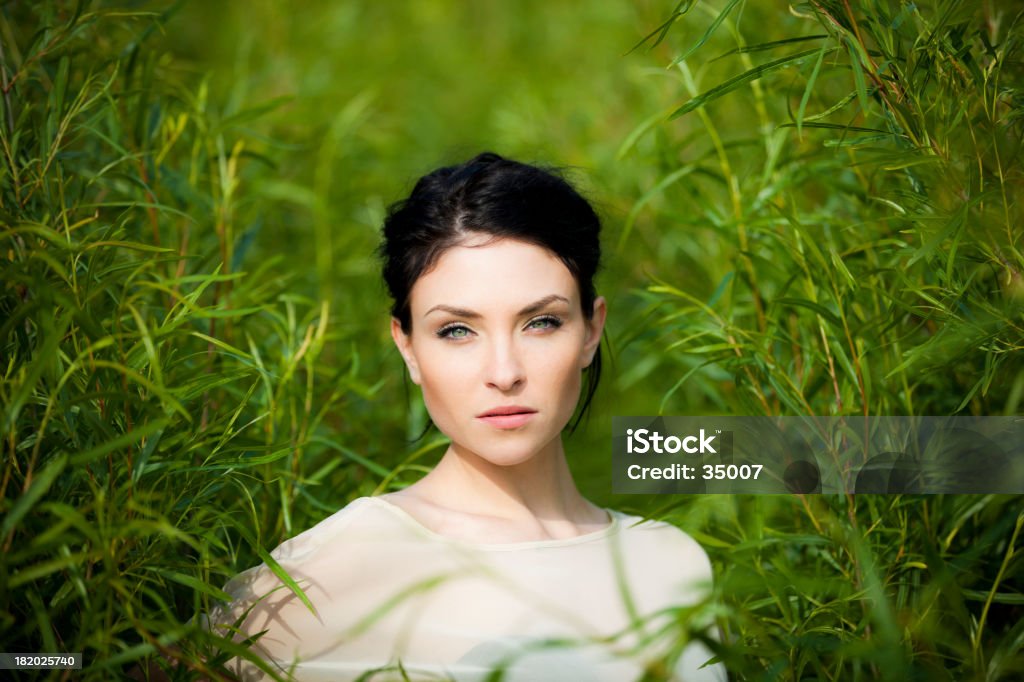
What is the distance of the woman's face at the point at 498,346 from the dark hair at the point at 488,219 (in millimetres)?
25

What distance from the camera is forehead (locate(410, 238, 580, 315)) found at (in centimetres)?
130

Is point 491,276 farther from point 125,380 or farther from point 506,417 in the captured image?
point 125,380

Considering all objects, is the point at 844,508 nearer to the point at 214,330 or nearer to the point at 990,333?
the point at 990,333

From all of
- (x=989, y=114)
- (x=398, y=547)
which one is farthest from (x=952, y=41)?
(x=398, y=547)

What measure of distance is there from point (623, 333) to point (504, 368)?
0.48 meters

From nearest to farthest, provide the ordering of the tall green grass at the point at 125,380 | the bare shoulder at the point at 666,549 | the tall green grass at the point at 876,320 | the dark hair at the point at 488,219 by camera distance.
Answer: the tall green grass at the point at 125,380, the tall green grass at the point at 876,320, the dark hair at the point at 488,219, the bare shoulder at the point at 666,549

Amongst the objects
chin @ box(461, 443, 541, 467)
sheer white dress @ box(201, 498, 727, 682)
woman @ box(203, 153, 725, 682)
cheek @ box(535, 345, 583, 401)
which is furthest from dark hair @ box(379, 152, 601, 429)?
sheer white dress @ box(201, 498, 727, 682)

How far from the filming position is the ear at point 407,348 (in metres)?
1.41

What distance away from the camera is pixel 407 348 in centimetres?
144

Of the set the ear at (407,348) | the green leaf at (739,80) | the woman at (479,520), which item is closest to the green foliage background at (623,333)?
the green leaf at (739,80)

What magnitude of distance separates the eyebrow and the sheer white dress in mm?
274

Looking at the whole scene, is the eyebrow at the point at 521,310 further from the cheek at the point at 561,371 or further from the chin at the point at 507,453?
the chin at the point at 507,453

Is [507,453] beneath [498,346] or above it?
beneath
